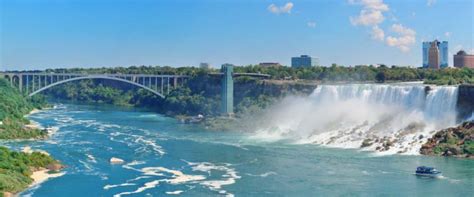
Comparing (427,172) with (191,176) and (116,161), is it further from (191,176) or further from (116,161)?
(116,161)

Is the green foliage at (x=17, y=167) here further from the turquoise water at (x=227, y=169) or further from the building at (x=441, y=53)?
the building at (x=441, y=53)

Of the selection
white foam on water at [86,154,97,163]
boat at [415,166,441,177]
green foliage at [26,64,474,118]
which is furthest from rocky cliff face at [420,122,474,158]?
white foam on water at [86,154,97,163]

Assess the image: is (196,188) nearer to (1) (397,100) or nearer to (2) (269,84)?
(1) (397,100)

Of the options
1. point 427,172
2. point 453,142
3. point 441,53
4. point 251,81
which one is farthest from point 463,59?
point 427,172

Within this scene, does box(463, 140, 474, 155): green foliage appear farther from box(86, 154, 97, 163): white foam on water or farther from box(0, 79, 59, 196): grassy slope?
box(0, 79, 59, 196): grassy slope

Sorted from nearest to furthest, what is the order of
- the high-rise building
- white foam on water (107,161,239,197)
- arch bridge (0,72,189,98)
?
white foam on water (107,161,239,197), arch bridge (0,72,189,98), the high-rise building
